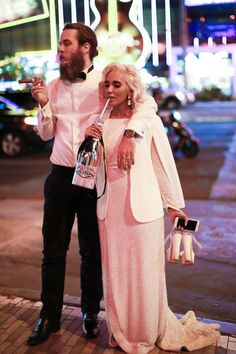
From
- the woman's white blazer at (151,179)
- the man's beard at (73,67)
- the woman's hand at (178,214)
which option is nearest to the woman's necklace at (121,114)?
the woman's white blazer at (151,179)

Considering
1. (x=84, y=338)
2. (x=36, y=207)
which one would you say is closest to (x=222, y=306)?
(x=84, y=338)

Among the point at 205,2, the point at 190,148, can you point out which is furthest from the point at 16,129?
the point at 205,2

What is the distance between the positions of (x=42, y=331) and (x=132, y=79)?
1.82 metres

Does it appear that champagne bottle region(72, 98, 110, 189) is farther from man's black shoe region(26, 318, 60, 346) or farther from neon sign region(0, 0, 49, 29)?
neon sign region(0, 0, 49, 29)

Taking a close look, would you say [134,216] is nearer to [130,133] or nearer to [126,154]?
[126,154]

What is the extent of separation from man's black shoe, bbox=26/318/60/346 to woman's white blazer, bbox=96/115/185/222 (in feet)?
3.05

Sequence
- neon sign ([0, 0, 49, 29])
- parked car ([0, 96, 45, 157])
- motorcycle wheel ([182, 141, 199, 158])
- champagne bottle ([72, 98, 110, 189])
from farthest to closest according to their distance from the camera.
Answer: parked car ([0, 96, 45, 157])
motorcycle wheel ([182, 141, 199, 158])
neon sign ([0, 0, 49, 29])
champagne bottle ([72, 98, 110, 189])

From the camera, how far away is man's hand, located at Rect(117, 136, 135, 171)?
3.20 meters

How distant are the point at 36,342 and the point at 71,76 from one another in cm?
180

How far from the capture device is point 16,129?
14.5 m

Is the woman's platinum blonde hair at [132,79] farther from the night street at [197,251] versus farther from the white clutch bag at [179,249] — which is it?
the night street at [197,251]

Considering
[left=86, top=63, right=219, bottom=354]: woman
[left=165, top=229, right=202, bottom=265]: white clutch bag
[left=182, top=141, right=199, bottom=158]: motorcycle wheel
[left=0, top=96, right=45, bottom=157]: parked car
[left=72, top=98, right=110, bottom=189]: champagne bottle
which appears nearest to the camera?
[left=72, top=98, right=110, bottom=189]: champagne bottle

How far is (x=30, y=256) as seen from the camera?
19.6 ft

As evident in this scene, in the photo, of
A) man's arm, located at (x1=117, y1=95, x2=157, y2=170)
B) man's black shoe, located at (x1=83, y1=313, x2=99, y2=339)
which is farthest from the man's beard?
man's black shoe, located at (x1=83, y1=313, x2=99, y2=339)
